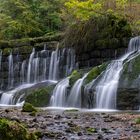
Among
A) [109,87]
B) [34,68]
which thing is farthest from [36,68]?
[109,87]

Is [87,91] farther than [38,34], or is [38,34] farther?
[38,34]

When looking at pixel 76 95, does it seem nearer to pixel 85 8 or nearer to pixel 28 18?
pixel 85 8

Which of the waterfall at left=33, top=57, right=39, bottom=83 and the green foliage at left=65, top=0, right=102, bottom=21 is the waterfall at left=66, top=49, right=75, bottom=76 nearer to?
the green foliage at left=65, top=0, right=102, bottom=21

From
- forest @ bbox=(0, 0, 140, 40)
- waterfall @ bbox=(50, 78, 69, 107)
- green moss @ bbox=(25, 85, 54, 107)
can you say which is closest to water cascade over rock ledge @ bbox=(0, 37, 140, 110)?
waterfall @ bbox=(50, 78, 69, 107)

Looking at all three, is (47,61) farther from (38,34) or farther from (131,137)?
(131,137)

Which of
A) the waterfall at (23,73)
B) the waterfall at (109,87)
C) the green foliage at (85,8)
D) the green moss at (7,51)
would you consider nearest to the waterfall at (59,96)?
the waterfall at (109,87)

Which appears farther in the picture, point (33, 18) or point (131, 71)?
point (33, 18)

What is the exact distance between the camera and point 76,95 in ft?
71.7

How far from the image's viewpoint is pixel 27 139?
6457mm

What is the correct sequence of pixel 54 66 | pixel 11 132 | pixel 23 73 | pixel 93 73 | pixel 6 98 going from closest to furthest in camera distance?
pixel 11 132
pixel 93 73
pixel 6 98
pixel 54 66
pixel 23 73

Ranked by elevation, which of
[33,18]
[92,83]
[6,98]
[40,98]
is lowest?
[6,98]

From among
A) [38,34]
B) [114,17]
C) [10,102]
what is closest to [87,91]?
[10,102]

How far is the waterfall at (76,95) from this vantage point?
850 inches

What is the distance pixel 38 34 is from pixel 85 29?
43.6 ft
